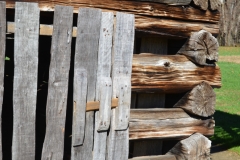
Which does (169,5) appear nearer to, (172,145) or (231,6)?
(172,145)

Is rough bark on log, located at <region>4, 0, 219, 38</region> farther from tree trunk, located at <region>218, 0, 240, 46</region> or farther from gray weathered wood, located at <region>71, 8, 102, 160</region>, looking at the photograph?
tree trunk, located at <region>218, 0, 240, 46</region>

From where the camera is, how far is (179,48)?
524cm

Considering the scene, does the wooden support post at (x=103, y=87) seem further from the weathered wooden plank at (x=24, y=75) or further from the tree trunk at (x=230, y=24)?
the tree trunk at (x=230, y=24)

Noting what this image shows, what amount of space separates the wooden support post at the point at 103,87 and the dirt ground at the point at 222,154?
3077mm

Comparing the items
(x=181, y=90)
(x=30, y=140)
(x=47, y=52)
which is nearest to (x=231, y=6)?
(x=47, y=52)

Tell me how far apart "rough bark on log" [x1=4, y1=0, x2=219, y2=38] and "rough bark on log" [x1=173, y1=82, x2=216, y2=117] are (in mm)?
543

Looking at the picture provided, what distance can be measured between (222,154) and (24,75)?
430 cm

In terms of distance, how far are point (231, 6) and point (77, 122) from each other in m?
21.8

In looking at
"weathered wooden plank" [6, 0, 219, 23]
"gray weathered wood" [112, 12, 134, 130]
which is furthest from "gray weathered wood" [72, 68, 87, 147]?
"weathered wooden plank" [6, 0, 219, 23]

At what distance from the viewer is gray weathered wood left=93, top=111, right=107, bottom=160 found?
4.38m

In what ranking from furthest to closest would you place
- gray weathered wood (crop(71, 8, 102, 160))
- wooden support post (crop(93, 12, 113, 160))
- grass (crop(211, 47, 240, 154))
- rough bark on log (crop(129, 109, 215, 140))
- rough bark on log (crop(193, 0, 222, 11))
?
1. grass (crop(211, 47, 240, 154))
2. rough bark on log (crop(193, 0, 222, 11))
3. rough bark on log (crop(129, 109, 215, 140))
4. wooden support post (crop(93, 12, 113, 160))
5. gray weathered wood (crop(71, 8, 102, 160))

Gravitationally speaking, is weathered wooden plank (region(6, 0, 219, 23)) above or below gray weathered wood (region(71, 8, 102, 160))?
above

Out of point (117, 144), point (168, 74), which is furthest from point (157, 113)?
point (117, 144)

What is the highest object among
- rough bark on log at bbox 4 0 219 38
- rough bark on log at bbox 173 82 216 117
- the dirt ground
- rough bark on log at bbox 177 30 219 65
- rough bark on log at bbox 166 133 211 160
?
rough bark on log at bbox 4 0 219 38
